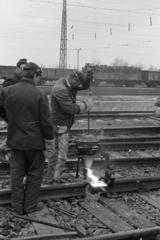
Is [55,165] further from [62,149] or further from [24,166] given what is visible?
[24,166]

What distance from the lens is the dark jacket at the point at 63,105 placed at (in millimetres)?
5594

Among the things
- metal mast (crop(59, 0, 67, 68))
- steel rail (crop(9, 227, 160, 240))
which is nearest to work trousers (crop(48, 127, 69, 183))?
steel rail (crop(9, 227, 160, 240))

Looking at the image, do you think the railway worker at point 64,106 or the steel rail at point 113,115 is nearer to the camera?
the railway worker at point 64,106

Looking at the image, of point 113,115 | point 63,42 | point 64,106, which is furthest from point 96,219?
point 63,42

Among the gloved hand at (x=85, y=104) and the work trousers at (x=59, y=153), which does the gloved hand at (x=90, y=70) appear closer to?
the gloved hand at (x=85, y=104)

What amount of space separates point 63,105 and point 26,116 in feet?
3.48

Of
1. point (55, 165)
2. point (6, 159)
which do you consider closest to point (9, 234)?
point (55, 165)

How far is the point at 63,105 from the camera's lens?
18.3ft

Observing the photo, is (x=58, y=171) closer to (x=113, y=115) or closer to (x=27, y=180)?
(x=27, y=180)

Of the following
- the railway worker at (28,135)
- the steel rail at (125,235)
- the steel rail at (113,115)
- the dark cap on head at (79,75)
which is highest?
the dark cap on head at (79,75)

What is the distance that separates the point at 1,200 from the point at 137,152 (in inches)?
187

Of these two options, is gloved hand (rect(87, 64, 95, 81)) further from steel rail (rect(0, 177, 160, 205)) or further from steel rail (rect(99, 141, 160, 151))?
steel rail (rect(99, 141, 160, 151))

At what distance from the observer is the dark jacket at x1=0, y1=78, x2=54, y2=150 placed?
183 inches

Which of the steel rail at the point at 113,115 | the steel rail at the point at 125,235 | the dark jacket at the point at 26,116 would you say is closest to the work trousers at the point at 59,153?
the dark jacket at the point at 26,116
